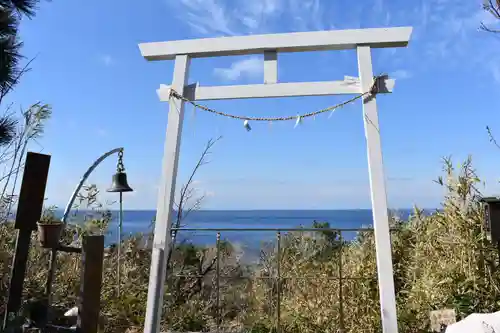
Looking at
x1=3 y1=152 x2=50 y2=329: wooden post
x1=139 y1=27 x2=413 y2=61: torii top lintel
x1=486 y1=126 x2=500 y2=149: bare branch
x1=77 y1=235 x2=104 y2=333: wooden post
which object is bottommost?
x1=77 y1=235 x2=104 y2=333: wooden post

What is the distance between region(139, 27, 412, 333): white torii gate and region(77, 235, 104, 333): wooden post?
11.6 inches

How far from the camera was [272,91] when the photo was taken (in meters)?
2.34

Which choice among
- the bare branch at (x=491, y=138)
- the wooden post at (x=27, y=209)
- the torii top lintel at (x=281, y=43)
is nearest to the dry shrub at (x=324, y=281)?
the bare branch at (x=491, y=138)

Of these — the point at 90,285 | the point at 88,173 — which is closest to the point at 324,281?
the point at 90,285

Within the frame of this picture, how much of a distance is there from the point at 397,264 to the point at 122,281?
7.99ft

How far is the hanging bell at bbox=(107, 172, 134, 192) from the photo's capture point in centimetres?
274

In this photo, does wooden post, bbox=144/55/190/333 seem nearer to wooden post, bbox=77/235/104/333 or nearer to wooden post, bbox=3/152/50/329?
wooden post, bbox=77/235/104/333

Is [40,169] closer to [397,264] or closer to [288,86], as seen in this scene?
[288,86]

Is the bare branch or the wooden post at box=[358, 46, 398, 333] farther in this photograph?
the bare branch

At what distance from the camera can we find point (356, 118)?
235 centimetres

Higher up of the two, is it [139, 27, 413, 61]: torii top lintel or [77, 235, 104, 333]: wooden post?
[139, 27, 413, 61]: torii top lintel

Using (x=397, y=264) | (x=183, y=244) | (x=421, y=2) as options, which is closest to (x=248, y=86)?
(x=421, y=2)

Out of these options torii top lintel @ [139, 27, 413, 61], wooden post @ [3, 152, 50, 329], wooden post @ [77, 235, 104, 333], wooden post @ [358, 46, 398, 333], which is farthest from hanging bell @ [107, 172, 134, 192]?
wooden post @ [358, 46, 398, 333]

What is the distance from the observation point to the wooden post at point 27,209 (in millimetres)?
2480
